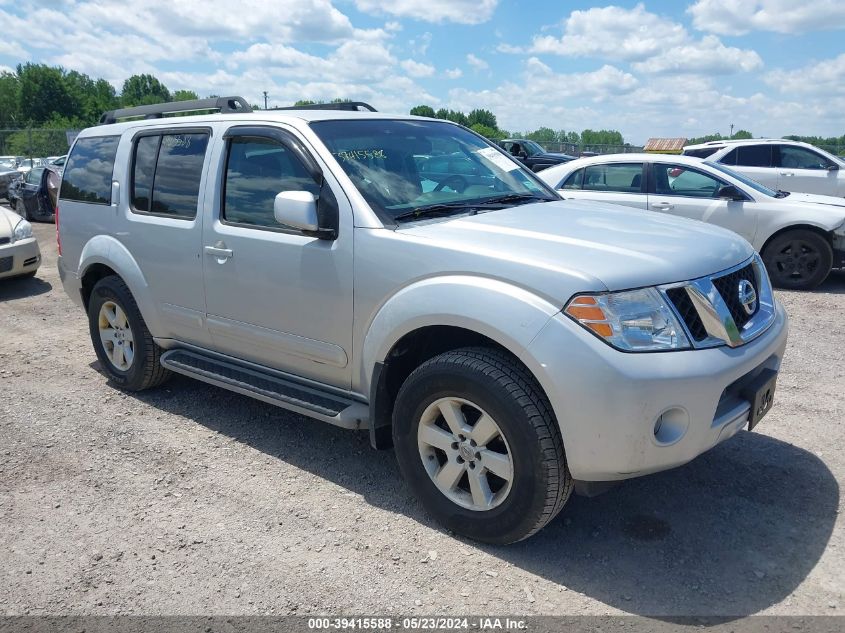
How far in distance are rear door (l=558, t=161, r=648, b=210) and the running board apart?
5.62 m

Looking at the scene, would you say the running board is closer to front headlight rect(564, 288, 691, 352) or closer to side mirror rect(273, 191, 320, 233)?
side mirror rect(273, 191, 320, 233)

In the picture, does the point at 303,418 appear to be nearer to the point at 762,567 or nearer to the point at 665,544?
the point at 665,544

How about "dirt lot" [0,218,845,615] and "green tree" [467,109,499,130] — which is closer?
"dirt lot" [0,218,845,615]

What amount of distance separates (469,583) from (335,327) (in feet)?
4.55

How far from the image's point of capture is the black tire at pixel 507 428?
9.47 ft

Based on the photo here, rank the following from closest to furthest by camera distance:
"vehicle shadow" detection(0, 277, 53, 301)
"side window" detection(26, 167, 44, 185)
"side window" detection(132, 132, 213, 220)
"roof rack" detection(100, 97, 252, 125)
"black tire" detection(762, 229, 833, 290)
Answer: "side window" detection(132, 132, 213, 220) < "roof rack" detection(100, 97, 252, 125) < "black tire" detection(762, 229, 833, 290) < "vehicle shadow" detection(0, 277, 53, 301) < "side window" detection(26, 167, 44, 185)

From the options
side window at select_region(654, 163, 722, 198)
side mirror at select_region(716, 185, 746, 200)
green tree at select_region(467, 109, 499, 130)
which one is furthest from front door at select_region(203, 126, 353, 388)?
green tree at select_region(467, 109, 499, 130)

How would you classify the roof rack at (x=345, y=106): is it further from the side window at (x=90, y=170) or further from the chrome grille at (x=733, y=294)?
the chrome grille at (x=733, y=294)

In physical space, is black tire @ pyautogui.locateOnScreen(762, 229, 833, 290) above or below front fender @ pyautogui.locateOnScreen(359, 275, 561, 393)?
below

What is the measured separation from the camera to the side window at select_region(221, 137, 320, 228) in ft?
12.7

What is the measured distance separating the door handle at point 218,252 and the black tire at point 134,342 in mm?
1068

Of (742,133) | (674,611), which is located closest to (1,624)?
(674,611)

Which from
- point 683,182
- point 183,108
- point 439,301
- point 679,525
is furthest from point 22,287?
point 679,525

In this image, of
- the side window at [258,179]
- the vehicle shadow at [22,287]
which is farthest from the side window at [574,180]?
the vehicle shadow at [22,287]
